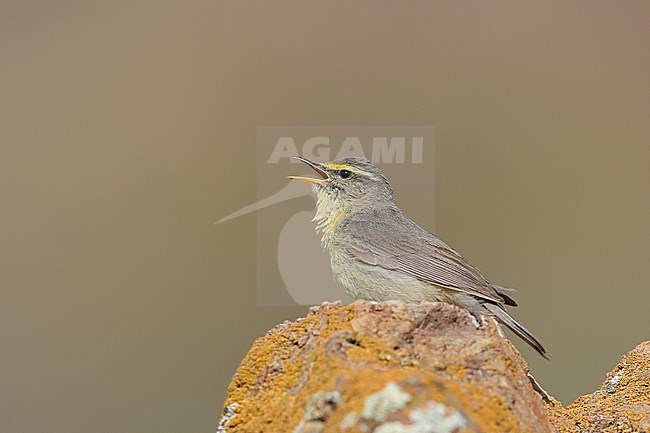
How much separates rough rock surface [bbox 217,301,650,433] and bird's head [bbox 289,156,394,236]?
1.98 meters

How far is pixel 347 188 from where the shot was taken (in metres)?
6.52

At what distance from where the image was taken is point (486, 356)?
12.4 feet

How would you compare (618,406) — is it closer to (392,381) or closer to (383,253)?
(383,253)

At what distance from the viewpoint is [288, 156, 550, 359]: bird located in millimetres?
5629

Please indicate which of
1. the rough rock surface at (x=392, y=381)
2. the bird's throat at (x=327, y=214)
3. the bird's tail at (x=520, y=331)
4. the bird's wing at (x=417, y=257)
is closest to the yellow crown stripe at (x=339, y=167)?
the bird's throat at (x=327, y=214)

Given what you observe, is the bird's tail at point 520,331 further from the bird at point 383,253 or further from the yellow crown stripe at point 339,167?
the yellow crown stripe at point 339,167

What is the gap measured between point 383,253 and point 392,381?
263cm

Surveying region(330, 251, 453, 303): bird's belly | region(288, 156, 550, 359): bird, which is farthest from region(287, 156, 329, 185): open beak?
region(330, 251, 453, 303): bird's belly

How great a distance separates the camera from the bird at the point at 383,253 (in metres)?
5.63

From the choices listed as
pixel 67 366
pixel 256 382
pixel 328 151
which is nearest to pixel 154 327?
pixel 67 366

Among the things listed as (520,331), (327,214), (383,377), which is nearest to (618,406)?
(520,331)

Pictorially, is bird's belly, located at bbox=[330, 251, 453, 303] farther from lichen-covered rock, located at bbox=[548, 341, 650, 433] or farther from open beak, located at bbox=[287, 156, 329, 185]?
lichen-covered rock, located at bbox=[548, 341, 650, 433]

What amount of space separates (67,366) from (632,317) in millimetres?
7948

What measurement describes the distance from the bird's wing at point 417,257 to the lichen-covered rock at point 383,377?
1.14 m
